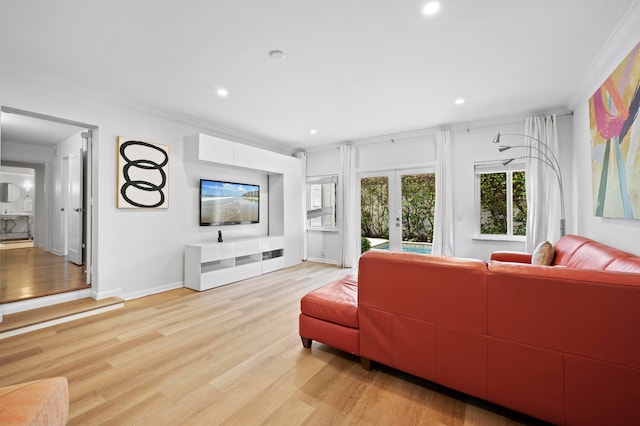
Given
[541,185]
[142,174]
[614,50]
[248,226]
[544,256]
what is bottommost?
[544,256]

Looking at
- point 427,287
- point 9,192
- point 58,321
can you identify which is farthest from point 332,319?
point 9,192

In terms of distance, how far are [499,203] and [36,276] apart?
7.14 meters

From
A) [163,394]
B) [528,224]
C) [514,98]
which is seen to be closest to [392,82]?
[514,98]

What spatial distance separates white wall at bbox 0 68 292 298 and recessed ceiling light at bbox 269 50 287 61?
2.27 metres

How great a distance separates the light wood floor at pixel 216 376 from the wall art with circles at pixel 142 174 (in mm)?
1472

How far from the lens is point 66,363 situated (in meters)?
2.12

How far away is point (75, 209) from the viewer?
4.88m

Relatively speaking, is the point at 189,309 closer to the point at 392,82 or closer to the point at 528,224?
the point at 392,82

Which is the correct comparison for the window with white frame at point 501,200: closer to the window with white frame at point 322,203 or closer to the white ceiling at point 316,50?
the white ceiling at point 316,50

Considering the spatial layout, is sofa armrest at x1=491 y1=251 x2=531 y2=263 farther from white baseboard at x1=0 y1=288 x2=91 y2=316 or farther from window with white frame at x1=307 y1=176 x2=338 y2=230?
white baseboard at x1=0 y1=288 x2=91 y2=316

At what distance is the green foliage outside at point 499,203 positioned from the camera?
4254mm

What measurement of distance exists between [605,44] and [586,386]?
2.84m

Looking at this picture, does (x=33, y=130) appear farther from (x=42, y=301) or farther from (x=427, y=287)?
(x=427, y=287)

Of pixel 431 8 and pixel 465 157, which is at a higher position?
pixel 431 8
